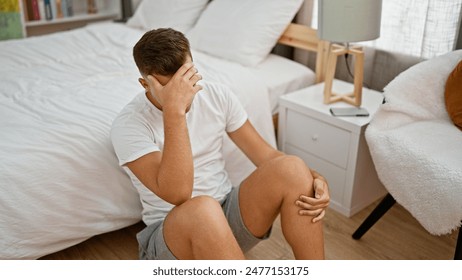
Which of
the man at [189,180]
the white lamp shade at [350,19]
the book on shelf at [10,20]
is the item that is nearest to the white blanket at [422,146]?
the white lamp shade at [350,19]

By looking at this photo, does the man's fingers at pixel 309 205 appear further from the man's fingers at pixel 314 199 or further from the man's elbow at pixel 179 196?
the man's elbow at pixel 179 196

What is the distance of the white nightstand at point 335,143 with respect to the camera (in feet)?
5.92

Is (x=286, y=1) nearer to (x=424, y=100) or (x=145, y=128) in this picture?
(x=424, y=100)

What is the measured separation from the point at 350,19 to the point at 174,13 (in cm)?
128

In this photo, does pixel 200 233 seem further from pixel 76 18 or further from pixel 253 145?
pixel 76 18

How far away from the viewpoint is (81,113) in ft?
5.37

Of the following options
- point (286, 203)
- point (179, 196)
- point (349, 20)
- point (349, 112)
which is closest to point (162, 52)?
point (179, 196)

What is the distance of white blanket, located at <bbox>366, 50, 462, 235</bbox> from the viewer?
1366 mm

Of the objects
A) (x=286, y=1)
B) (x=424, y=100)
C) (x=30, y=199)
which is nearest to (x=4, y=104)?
(x=30, y=199)

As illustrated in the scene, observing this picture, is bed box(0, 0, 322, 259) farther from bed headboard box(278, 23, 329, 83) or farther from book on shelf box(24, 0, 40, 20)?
book on shelf box(24, 0, 40, 20)

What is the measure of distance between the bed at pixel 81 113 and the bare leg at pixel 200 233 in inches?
17.5

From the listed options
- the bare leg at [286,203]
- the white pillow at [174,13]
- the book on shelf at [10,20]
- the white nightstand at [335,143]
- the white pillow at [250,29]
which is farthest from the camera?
the book on shelf at [10,20]

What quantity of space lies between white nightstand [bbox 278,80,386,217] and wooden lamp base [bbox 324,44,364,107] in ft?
0.11

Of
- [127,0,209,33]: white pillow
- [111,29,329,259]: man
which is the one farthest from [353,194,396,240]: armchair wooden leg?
[127,0,209,33]: white pillow
